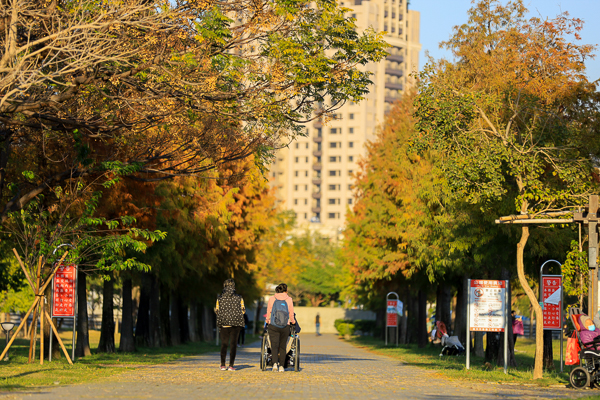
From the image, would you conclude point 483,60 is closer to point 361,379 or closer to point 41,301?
point 361,379

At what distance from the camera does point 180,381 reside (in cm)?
1455

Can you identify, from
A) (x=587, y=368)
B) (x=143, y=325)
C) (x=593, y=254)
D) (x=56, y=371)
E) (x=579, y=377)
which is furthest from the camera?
(x=143, y=325)

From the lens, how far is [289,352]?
17828 millimetres

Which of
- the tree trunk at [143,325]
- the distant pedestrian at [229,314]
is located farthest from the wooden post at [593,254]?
the tree trunk at [143,325]

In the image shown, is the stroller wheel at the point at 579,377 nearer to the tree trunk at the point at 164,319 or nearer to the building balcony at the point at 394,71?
the tree trunk at the point at 164,319

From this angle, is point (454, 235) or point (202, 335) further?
point (202, 335)

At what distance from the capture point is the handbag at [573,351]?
15375 millimetres

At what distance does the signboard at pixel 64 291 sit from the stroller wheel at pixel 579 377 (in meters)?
11.4

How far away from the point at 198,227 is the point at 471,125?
11.2 meters

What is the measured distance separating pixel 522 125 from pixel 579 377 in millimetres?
7048

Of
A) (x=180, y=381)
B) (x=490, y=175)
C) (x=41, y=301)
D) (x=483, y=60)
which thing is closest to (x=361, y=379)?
(x=180, y=381)

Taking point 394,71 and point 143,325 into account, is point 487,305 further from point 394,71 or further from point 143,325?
point 394,71

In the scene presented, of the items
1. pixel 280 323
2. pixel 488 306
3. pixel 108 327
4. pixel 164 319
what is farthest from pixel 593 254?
pixel 164 319

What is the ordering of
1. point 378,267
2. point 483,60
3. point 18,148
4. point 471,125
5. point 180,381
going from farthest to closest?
1. point 378,267
2. point 483,60
3. point 18,148
4. point 471,125
5. point 180,381
